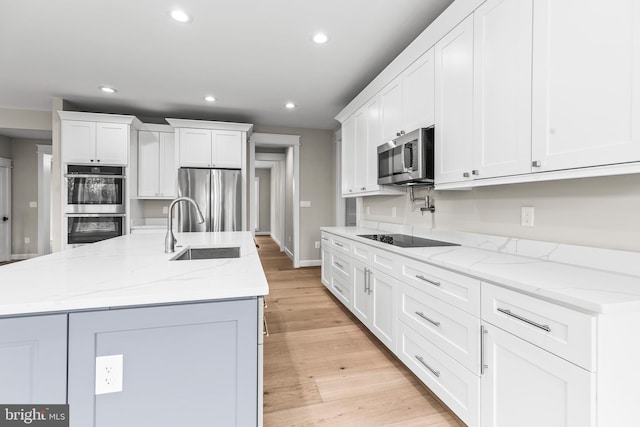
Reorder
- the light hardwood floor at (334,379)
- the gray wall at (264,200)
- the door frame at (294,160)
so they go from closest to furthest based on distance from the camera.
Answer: the light hardwood floor at (334,379), the door frame at (294,160), the gray wall at (264,200)

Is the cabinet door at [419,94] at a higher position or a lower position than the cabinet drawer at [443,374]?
higher

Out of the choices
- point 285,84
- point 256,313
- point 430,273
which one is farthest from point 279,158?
point 256,313

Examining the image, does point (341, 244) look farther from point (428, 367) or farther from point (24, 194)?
point (24, 194)

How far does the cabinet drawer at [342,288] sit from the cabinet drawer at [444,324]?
3.47 feet

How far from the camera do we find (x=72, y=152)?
3896 millimetres

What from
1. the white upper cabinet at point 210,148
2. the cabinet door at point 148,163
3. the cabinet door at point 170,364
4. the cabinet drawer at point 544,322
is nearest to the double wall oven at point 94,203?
the cabinet door at point 148,163

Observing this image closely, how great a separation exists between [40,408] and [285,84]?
3.41 metres

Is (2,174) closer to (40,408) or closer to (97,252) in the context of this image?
(97,252)

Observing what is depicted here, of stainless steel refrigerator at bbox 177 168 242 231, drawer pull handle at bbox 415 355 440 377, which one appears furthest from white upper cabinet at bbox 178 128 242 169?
drawer pull handle at bbox 415 355 440 377

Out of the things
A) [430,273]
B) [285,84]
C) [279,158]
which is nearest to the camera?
[430,273]

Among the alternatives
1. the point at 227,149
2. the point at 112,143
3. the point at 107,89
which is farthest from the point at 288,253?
the point at 107,89

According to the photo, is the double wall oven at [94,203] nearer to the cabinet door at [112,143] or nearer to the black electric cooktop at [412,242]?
the cabinet door at [112,143]

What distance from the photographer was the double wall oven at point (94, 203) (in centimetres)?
388

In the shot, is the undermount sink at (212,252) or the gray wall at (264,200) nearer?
the undermount sink at (212,252)
